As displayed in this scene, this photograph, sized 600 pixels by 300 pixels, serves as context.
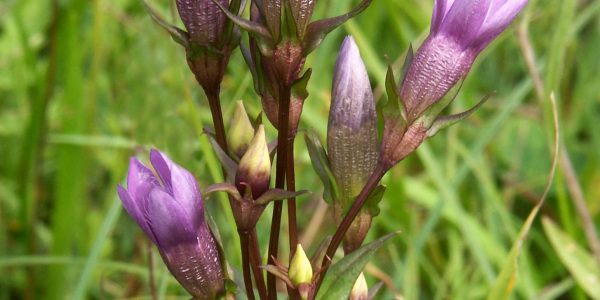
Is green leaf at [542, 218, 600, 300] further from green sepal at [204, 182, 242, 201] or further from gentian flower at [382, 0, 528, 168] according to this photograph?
green sepal at [204, 182, 242, 201]

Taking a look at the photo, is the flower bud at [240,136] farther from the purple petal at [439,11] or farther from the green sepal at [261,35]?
the purple petal at [439,11]

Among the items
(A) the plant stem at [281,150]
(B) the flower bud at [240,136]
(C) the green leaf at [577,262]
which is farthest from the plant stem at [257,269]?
(C) the green leaf at [577,262]

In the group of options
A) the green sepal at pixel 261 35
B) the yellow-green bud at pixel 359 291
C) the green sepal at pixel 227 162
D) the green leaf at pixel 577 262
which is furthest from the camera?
the green leaf at pixel 577 262

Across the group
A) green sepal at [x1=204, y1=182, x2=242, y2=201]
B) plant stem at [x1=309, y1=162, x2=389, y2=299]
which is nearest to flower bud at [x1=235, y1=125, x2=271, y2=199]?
green sepal at [x1=204, y1=182, x2=242, y2=201]

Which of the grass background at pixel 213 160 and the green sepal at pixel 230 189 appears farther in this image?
the grass background at pixel 213 160

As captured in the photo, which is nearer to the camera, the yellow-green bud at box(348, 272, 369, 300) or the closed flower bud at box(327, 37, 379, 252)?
the closed flower bud at box(327, 37, 379, 252)

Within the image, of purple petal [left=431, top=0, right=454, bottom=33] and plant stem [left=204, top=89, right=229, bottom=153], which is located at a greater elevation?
purple petal [left=431, top=0, right=454, bottom=33]

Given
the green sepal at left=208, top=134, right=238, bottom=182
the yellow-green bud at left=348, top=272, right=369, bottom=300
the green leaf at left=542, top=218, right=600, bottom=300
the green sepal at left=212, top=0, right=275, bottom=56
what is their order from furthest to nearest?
the green leaf at left=542, top=218, right=600, bottom=300 → the yellow-green bud at left=348, top=272, right=369, bottom=300 → the green sepal at left=208, top=134, right=238, bottom=182 → the green sepal at left=212, top=0, right=275, bottom=56
